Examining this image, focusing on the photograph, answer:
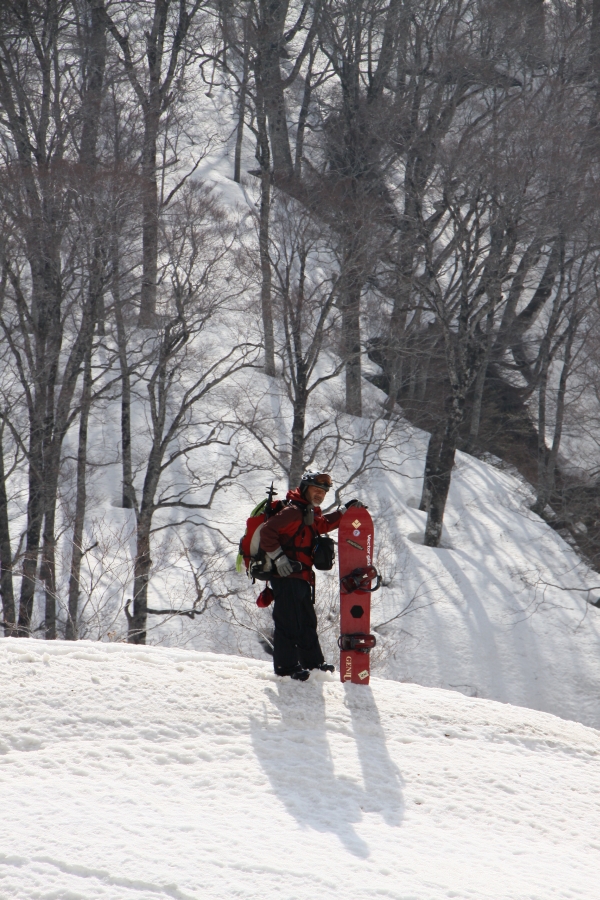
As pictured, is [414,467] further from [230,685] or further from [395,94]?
→ [230,685]

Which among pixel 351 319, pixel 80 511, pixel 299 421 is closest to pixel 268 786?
pixel 80 511

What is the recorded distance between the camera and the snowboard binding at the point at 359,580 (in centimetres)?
596

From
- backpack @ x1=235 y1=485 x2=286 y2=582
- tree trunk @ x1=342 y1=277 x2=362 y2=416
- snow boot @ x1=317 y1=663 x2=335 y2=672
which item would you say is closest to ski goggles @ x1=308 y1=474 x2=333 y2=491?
backpack @ x1=235 y1=485 x2=286 y2=582

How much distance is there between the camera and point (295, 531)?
18.7 feet

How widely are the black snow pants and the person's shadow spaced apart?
19 cm

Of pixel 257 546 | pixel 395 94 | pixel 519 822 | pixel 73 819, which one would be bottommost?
pixel 519 822

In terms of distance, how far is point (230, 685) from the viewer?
5.54m

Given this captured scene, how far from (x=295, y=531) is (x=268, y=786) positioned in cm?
190

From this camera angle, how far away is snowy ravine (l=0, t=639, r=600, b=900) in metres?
3.42

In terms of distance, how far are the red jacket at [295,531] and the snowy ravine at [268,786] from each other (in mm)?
962

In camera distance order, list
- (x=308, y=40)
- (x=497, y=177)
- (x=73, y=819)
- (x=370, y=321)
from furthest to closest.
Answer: (x=308, y=40), (x=370, y=321), (x=497, y=177), (x=73, y=819)

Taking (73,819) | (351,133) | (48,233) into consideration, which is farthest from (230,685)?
(351,133)

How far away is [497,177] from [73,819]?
55.4 feet

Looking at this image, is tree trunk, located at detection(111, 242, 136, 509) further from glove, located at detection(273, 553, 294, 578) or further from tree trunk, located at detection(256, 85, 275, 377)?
glove, located at detection(273, 553, 294, 578)
